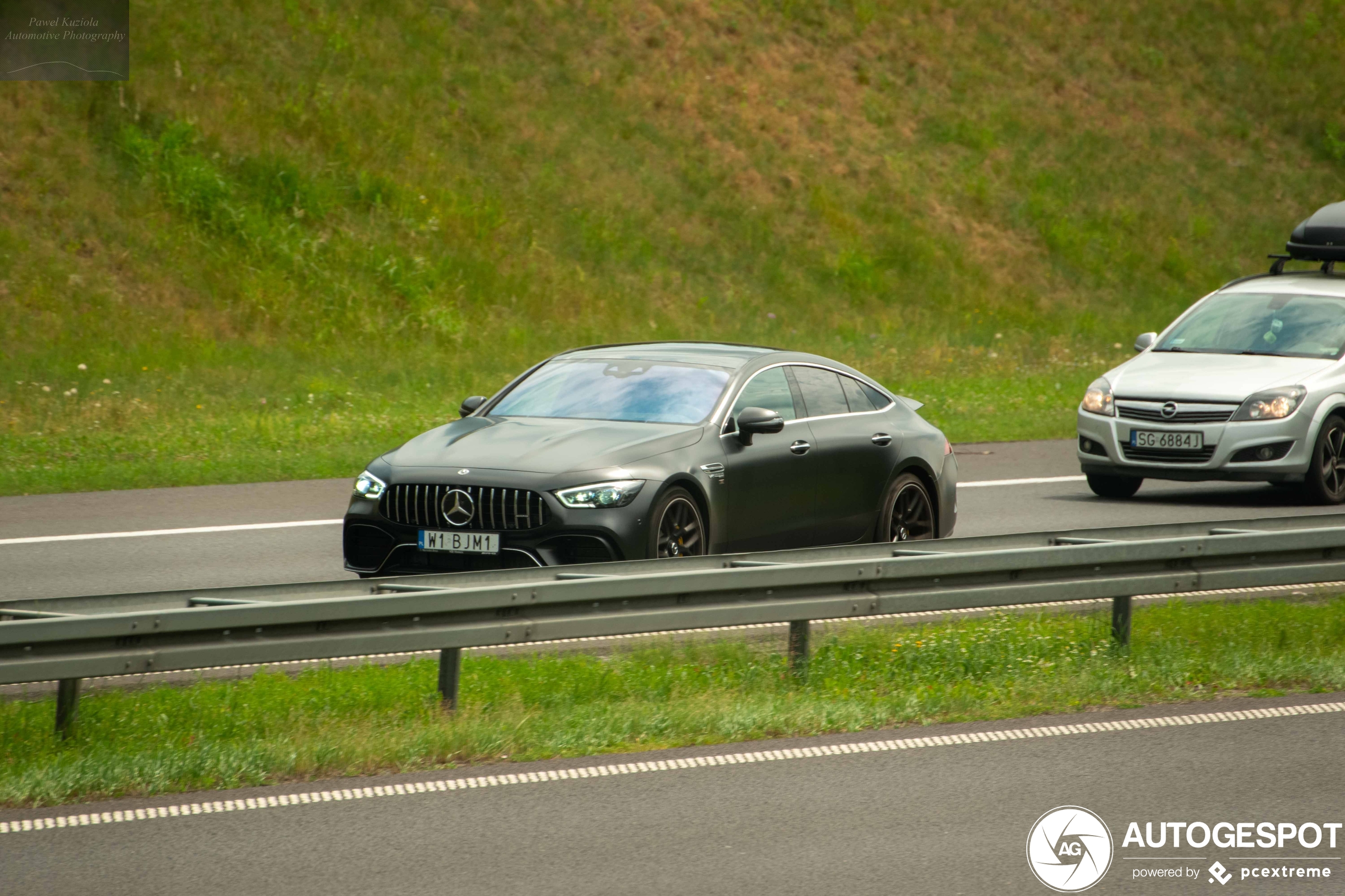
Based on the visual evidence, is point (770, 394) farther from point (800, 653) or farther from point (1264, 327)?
point (1264, 327)

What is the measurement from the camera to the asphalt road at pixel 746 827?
211 inches

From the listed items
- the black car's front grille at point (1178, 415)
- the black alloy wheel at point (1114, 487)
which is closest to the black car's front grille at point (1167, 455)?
the black car's front grille at point (1178, 415)

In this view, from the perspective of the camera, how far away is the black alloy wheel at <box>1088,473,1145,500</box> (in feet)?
50.8

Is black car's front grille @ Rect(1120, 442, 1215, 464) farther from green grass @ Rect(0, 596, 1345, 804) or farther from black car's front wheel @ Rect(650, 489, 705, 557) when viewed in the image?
black car's front wheel @ Rect(650, 489, 705, 557)

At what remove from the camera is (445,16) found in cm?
3384

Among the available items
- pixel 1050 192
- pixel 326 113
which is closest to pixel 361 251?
pixel 326 113

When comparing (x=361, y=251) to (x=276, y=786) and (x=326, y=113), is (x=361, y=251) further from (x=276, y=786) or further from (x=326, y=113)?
(x=276, y=786)

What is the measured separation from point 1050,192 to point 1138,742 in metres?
32.3

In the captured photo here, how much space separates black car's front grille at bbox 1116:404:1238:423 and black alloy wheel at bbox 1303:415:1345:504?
33.0 inches

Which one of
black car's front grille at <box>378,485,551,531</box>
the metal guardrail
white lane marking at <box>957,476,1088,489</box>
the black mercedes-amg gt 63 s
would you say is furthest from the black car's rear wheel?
white lane marking at <box>957,476,1088,489</box>

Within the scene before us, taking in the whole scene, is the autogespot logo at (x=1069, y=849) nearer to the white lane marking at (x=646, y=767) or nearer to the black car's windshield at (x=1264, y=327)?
the white lane marking at (x=646, y=767)

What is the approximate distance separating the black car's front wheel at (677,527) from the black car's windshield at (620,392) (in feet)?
2.20

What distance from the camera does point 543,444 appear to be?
9.80 meters

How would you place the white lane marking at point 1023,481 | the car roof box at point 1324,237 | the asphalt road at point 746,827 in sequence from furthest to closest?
A: the car roof box at point 1324,237
the white lane marking at point 1023,481
the asphalt road at point 746,827
